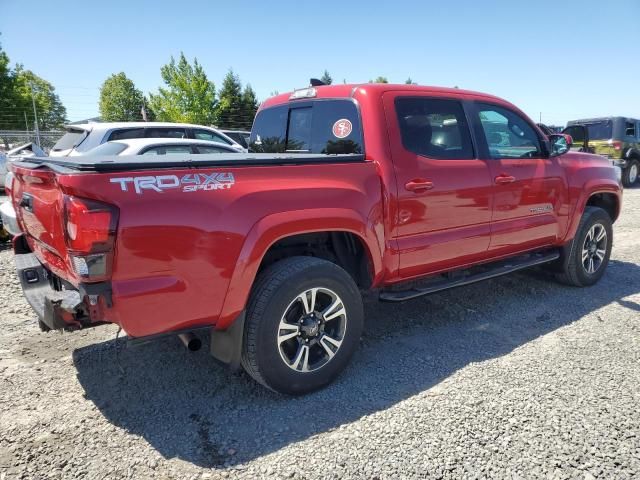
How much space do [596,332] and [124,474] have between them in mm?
3601

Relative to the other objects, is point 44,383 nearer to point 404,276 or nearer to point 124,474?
point 124,474

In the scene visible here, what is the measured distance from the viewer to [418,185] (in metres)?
3.30

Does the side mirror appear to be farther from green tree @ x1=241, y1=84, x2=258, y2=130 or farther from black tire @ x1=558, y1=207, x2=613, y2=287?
green tree @ x1=241, y1=84, x2=258, y2=130

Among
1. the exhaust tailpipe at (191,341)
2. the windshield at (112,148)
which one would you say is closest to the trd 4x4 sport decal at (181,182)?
the exhaust tailpipe at (191,341)

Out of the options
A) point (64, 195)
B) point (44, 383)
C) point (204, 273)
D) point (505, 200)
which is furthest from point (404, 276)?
point (44, 383)

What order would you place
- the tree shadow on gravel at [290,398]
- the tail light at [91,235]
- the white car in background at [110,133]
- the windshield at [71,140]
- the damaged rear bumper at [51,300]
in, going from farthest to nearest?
the windshield at [71,140] < the white car in background at [110,133] < the tree shadow on gravel at [290,398] < the damaged rear bumper at [51,300] < the tail light at [91,235]

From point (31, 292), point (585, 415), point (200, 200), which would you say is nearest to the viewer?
point (200, 200)

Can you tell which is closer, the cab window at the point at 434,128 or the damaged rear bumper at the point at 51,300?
the damaged rear bumper at the point at 51,300

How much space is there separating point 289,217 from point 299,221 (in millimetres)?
76

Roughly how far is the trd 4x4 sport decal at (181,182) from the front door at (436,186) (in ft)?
4.26

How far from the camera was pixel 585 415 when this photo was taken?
2.66m

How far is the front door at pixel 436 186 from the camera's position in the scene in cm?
329

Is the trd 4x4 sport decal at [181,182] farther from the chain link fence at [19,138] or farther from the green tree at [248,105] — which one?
the green tree at [248,105]

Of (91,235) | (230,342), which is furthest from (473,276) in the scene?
(91,235)
